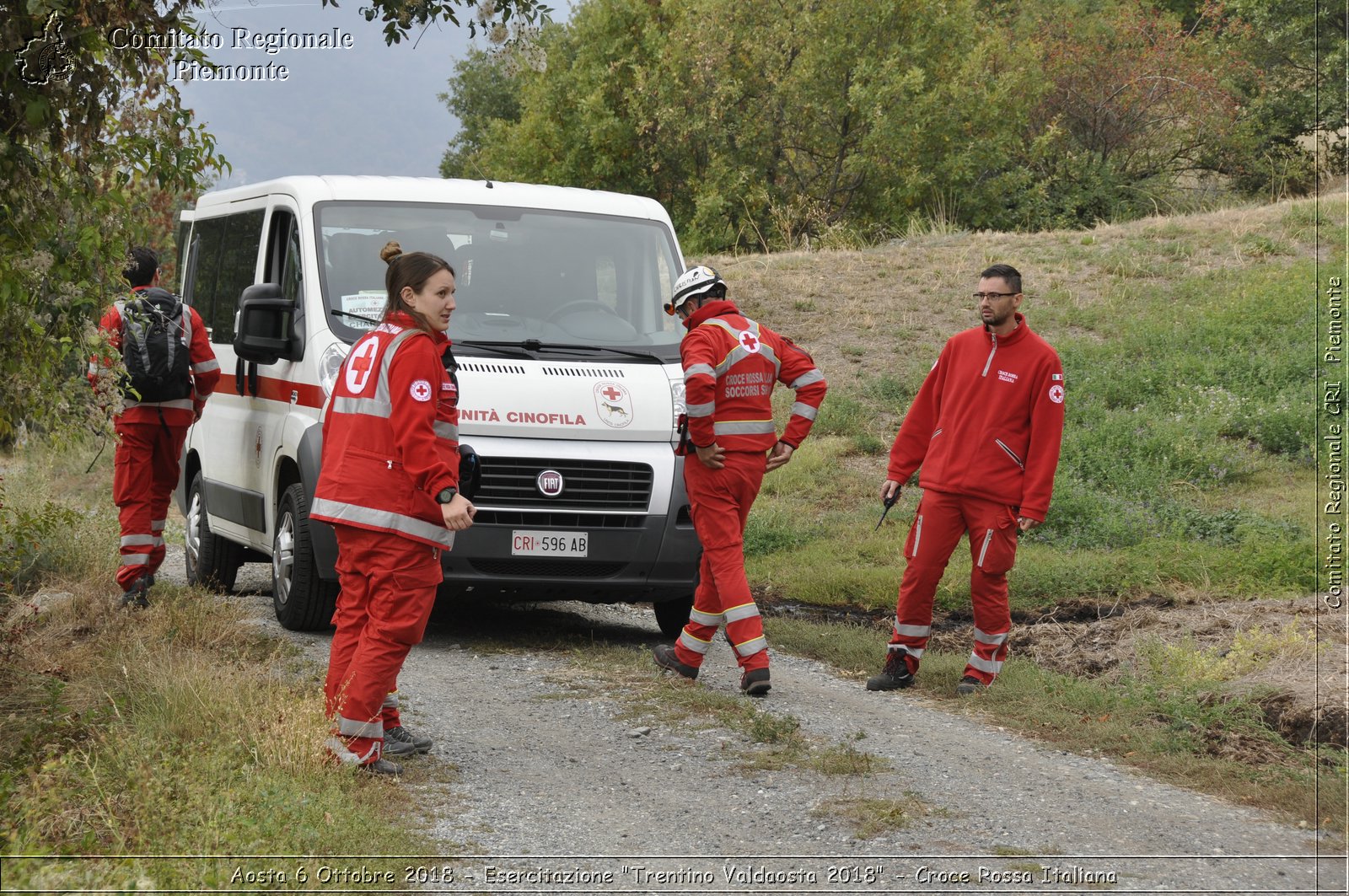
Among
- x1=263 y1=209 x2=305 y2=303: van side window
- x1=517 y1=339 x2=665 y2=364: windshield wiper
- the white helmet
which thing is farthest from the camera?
x1=263 y1=209 x2=305 y2=303: van side window

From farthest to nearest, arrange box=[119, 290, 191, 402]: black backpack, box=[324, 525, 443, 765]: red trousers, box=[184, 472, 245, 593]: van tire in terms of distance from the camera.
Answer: box=[184, 472, 245, 593]: van tire < box=[119, 290, 191, 402]: black backpack < box=[324, 525, 443, 765]: red trousers

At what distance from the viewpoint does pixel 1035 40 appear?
32219mm

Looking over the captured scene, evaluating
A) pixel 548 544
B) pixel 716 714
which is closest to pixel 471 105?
pixel 548 544

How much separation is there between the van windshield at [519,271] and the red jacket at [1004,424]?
1968 mm

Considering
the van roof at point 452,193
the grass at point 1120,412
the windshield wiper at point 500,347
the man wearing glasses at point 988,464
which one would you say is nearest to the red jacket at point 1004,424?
the man wearing glasses at point 988,464

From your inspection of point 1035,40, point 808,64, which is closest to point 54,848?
point 808,64

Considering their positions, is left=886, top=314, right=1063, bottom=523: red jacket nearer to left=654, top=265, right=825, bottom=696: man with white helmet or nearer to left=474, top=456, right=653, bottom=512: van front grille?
left=654, top=265, right=825, bottom=696: man with white helmet

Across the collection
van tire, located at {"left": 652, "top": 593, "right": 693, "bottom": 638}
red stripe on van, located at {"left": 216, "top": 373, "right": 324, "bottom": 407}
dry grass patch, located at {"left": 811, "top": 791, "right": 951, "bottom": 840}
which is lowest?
van tire, located at {"left": 652, "top": 593, "right": 693, "bottom": 638}

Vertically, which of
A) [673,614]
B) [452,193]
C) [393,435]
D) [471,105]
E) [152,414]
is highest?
[471,105]

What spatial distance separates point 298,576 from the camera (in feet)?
26.5

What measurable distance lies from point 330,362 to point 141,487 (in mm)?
1644

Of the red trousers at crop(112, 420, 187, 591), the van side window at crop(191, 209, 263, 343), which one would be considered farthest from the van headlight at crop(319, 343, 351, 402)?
the van side window at crop(191, 209, 263, 343)

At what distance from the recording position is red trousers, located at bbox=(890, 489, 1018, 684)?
6.99m

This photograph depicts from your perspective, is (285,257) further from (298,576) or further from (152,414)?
(298,576)
